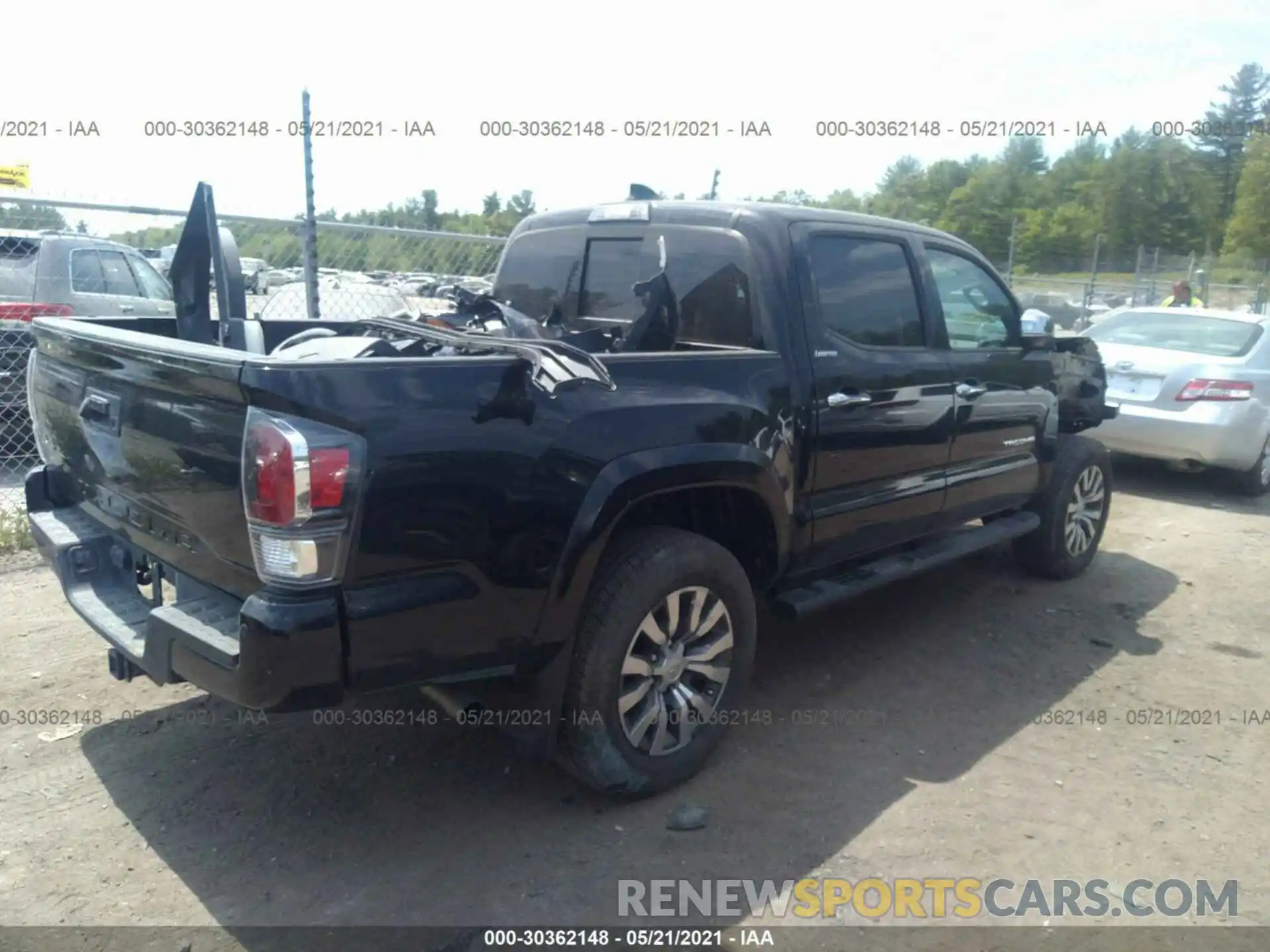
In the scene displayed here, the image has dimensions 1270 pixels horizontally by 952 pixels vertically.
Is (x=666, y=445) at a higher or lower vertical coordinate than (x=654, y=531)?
higher

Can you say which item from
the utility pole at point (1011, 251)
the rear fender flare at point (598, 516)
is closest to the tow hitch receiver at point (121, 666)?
the rear fender flare at point (598, 516)

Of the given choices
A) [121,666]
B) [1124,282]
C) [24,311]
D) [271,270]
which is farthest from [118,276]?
[1124,282]

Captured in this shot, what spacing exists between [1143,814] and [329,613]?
287 cm

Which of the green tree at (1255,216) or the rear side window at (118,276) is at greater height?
the green tree at (1255,216)

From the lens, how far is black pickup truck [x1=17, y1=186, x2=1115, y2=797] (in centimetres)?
268

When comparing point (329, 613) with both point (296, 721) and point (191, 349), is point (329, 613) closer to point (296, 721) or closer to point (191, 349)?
point (191, 349)

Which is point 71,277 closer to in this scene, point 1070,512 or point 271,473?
point 271,473

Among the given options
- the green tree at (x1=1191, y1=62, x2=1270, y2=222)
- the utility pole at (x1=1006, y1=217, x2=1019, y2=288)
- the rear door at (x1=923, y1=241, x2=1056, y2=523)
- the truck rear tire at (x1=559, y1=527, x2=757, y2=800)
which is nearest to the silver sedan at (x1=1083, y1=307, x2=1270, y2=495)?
the rear door at (x1=923, y1=241, x2=1056, y2=523)

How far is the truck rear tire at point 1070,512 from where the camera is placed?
5.87 meters

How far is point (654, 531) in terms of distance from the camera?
3543mm

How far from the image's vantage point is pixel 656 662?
11.5 feet

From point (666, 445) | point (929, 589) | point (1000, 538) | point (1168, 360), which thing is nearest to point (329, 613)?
point (666, 445)

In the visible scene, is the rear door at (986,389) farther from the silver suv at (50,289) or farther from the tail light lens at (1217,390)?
the silver suv at (50,289)

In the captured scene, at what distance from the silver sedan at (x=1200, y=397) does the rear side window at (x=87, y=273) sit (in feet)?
25.6
